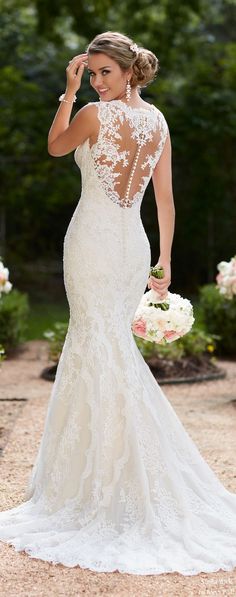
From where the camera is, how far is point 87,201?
14.2ft

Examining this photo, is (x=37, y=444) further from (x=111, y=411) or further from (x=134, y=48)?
(x=134, y=48)

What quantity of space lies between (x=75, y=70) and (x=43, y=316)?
10.7 meters

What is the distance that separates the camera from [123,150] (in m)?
4.27

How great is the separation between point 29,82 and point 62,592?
14.1 m

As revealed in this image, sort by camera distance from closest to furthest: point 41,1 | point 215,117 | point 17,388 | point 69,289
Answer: point 69,289, point 17,388, point 215,117, point 41,1

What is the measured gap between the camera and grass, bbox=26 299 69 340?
1291cm

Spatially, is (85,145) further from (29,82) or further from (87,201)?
(29,82)

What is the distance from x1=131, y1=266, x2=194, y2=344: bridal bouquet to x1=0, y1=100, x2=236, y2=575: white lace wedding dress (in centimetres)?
16

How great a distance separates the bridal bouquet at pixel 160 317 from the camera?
4.57 m

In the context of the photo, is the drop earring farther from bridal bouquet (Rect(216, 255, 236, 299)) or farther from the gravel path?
bridal bouquet (Rect(216, 255, 236, 299))

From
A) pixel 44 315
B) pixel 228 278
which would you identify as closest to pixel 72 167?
pixel 44 315

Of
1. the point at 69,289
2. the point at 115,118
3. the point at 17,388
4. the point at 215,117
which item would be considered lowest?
the point at 17,388

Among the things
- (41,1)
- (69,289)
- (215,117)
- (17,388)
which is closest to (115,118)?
(69,289)

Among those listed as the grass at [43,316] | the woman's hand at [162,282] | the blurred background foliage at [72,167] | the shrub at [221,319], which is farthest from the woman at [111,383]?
the blurred background foliage at [72,167]
